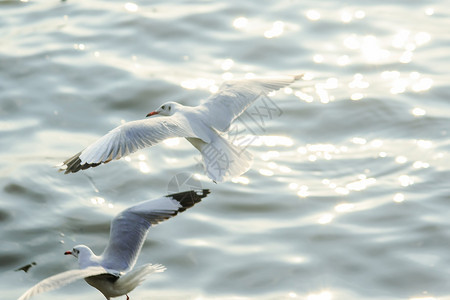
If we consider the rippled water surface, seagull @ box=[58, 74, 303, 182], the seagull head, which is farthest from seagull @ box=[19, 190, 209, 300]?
the seagull head

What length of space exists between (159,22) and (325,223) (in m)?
4.95

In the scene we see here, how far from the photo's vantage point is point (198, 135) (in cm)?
655

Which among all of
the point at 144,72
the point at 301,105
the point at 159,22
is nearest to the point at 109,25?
the point at 159,22

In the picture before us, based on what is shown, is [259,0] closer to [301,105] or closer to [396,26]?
[396,26]

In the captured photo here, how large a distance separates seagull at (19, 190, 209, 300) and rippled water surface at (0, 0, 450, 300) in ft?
2.30

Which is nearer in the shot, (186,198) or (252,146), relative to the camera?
(186,198)

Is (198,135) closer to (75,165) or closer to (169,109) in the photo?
(169,109)

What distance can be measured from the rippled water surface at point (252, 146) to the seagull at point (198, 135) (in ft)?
2.63

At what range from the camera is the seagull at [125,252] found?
215 inches

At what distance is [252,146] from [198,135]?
7.09ft

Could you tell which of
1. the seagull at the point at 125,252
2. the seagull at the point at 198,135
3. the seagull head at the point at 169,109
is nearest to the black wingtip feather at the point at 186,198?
the seagull at the point at 125,252

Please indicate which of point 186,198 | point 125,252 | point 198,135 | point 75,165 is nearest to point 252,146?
point 198,135

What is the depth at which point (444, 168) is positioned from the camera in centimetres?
798

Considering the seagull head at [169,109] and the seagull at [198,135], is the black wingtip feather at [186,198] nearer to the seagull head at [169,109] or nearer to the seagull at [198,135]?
the seagull at [198,135]
